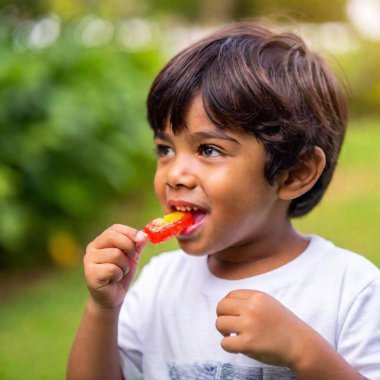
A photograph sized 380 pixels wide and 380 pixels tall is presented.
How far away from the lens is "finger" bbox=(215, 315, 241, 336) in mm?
1901

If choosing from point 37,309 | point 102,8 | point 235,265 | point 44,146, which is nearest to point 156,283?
point 235,265

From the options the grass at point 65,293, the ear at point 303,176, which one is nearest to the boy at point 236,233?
the ear at point 303,176

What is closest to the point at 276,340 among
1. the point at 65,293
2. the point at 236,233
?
the point at 236,233

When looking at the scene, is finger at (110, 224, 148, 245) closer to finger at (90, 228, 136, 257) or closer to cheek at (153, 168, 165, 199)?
finger at (90, 228, 136, 257)

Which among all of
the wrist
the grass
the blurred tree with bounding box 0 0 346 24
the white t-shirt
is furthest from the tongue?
the blurred tree with bounding box 0 0 346 24

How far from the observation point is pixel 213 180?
2.12m

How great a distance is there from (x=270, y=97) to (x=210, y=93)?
0.56 ft

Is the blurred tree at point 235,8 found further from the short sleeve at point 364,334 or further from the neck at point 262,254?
the short sleeve at point 364,334

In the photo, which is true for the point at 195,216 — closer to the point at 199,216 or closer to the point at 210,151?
the point at 199,216

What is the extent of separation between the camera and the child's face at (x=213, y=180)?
213 cm

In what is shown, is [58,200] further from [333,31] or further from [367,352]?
[333,31]

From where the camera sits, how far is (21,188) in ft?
16.4

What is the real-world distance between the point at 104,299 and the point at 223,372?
1.27ft

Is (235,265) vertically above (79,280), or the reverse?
(79,280)
